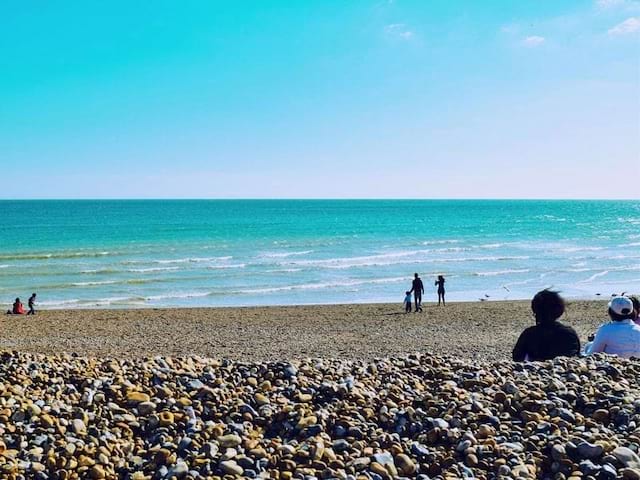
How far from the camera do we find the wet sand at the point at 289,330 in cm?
1489

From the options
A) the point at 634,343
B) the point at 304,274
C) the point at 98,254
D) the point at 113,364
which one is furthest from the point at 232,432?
the point at 98,254

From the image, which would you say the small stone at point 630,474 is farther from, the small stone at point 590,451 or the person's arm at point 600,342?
the person's arm at point 600,342

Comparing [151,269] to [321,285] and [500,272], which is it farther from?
[500,272]

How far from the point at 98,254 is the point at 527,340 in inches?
1577

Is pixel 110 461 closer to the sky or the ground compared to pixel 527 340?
closer to the ground

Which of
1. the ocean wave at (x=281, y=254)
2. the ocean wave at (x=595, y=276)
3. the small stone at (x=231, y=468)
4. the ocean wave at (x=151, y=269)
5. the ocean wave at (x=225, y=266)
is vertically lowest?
the ocean wave at (x=595, y=276)

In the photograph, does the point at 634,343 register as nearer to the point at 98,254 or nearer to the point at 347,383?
the point at 347,383

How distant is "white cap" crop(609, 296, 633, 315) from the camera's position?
6055 millimetres

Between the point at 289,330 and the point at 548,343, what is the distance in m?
12.2

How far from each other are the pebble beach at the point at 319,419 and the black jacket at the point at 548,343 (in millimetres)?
252

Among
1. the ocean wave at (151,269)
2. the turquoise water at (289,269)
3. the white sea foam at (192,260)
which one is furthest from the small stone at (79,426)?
the white sea foam at (192,260)

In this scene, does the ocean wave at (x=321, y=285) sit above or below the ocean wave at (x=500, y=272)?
above

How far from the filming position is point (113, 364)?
21.5 feet

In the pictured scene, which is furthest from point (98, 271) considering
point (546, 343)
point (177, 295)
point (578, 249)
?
point (578, 249)
